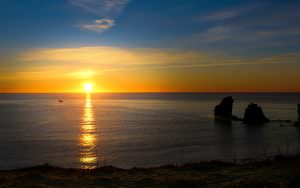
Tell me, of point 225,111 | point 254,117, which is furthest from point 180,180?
point 225,111

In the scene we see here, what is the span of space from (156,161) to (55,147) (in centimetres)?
2116

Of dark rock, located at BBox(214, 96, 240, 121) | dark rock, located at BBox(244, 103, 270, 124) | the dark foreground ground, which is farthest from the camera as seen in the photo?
dark rock, located at BBox(214, 96, 240, 121)

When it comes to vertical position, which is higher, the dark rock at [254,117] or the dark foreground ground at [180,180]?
the dark foreground ground at [180,180]

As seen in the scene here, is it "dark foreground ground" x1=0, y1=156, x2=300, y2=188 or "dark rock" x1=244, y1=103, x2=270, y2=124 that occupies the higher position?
"dark foreground ground" x1=0, y1=156, x2=300, y2=188

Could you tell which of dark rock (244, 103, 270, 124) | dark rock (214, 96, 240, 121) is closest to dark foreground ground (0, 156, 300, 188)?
dark rock (244, 103, 270, 124)

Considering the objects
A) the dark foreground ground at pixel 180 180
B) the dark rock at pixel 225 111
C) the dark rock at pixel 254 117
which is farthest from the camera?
the dark rock at pixel 225 111

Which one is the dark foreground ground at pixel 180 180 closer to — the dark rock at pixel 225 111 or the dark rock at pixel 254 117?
the dark rock at pixel 254 117

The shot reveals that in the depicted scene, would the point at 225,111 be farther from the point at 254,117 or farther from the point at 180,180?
the point at 180,180

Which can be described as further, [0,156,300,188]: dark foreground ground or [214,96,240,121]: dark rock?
[214,96,240,121]: dark rock

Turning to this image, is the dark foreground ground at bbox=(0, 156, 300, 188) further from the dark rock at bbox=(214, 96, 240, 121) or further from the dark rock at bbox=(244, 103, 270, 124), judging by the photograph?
the dark rock at bbox=(214, 96, 240, 121)

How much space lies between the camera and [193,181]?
60.0 feet

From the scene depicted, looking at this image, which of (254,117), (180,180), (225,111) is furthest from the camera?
(225,111)

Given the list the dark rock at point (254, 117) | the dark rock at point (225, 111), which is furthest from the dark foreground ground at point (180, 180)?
the dark rock at point (225, 111)

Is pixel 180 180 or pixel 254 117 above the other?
pixel 180 180
